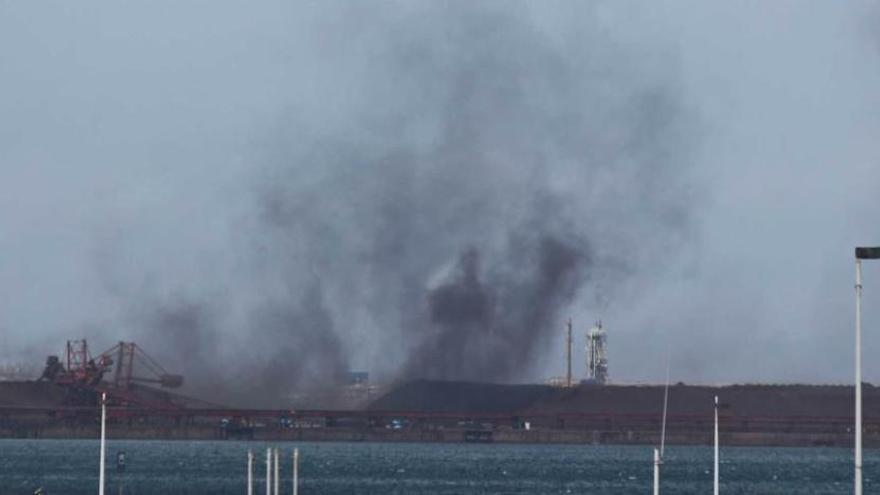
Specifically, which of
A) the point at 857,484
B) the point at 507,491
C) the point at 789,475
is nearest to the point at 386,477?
the point at 507,491

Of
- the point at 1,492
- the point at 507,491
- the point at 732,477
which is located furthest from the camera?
the point at 732,477

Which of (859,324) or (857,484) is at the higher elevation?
(859,324)

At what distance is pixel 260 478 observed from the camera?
15012 centimetres

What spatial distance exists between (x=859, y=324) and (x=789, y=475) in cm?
11116

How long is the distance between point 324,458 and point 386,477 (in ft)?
126

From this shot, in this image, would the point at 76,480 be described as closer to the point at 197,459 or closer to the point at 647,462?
the point at 197,459

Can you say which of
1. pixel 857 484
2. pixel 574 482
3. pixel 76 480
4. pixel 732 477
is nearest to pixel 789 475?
pixel 732 477

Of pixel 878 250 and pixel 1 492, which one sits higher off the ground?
pixel 878 250

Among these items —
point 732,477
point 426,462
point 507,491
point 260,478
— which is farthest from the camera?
point 426,462

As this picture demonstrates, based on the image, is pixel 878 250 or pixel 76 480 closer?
pixel 878 250

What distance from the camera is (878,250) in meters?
62.9

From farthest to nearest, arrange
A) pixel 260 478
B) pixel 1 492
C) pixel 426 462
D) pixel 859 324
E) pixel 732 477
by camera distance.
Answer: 1. pixel 426 462
2. pixel 732 477
3. pixel 260 478
4. pixel 1 492
5. pixel 859 324

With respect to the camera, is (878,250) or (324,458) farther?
(324,458)

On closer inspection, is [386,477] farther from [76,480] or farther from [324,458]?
[324,458]
